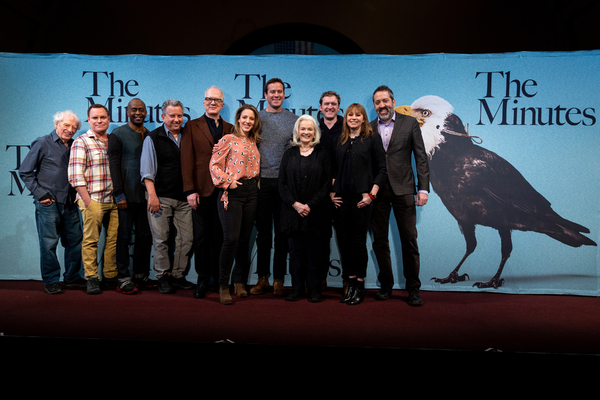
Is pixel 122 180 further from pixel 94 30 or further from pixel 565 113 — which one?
pixel 565 113

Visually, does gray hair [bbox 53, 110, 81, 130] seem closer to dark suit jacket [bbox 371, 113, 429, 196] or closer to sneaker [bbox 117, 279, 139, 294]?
sneaker [bbox 117, 279, 139, 294]

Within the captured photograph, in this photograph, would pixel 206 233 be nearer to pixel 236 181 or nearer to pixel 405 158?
pixel 236 181

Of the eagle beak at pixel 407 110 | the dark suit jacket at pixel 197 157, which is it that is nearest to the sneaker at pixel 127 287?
the dark suit jacket at pixel 197 157

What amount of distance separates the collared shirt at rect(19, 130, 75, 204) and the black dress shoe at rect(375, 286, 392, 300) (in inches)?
112

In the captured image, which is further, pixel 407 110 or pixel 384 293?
pixel 407 110

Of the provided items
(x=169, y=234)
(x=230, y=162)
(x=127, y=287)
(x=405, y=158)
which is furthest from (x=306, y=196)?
(x=127, y=287)

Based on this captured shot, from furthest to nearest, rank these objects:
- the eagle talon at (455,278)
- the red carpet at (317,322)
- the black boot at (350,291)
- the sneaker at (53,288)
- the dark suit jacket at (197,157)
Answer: the eagle talon at (455,278) → the sneaker at (53,288) → the dark suit jacket at (197,157) → the black boot at (350,291) → the red carpet at (317,322)

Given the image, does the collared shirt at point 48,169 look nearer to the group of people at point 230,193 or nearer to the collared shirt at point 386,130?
the group of people at point 230,193

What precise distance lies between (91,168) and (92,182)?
122 millimetres

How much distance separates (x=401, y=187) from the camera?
10.7 feet

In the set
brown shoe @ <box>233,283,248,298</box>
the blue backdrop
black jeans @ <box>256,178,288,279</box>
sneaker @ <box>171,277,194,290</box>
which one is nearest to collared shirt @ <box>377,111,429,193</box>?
the blue backdrop

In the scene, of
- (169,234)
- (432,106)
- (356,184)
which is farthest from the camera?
(432,106)

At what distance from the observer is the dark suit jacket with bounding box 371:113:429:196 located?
10.7 feet

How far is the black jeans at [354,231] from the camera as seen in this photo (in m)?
3.19
